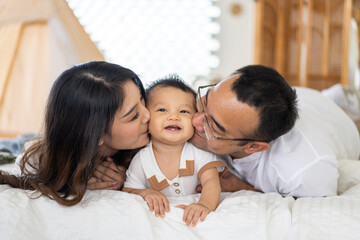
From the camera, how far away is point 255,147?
1429 millimetres

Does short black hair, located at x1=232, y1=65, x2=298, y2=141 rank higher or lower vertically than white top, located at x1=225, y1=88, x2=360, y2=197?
higher

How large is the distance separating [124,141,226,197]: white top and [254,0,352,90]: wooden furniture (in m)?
3.24

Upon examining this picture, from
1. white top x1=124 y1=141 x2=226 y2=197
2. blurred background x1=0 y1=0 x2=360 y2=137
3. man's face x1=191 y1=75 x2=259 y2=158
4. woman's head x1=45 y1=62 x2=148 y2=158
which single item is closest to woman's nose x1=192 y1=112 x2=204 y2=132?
man's face x1=191 y1=75 x2=259 y2=158

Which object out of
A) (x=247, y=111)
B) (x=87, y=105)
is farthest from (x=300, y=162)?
(x=87, y=105)

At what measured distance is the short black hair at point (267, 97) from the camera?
49.6 inches

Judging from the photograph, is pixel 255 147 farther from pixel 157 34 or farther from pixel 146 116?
pixel 157 34

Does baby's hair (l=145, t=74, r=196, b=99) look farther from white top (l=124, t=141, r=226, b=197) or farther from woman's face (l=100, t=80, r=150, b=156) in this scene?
white top (l=124, t=141, r=226, b=197)

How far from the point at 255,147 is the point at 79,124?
26.5 inches

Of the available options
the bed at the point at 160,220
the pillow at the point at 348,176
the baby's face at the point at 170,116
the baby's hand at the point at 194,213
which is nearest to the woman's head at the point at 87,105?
the baby's face at the point at 170,116

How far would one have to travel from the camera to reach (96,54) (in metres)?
2.54

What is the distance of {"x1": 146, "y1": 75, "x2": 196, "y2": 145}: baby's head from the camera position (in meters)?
1.36

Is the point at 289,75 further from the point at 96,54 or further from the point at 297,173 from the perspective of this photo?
the point at 297,173

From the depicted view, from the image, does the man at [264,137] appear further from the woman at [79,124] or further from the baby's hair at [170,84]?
the woman at [79,124]

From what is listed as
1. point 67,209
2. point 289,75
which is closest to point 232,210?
point 67,209
